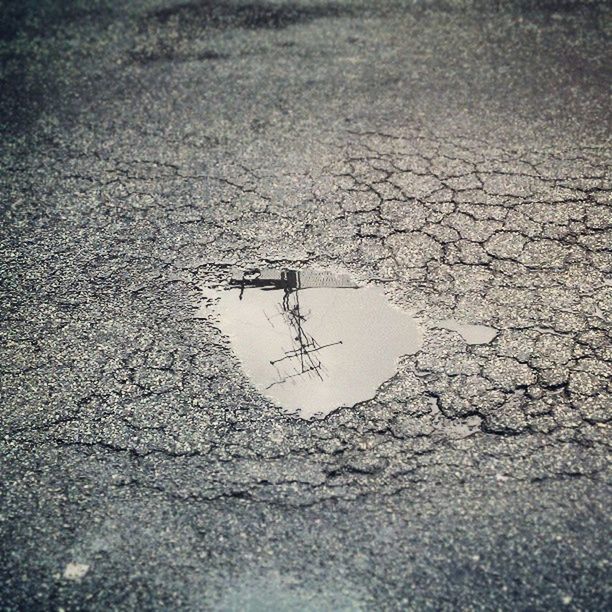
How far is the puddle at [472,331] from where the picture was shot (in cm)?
311

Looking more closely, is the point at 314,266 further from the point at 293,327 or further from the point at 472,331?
the point at 472,331

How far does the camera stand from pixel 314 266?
3.57 metres

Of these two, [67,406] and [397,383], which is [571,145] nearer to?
[397,383]

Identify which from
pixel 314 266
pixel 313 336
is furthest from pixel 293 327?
pixel 314 266

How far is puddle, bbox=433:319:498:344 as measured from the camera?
3.11m

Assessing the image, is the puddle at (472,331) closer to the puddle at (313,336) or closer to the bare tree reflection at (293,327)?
the puddle at (313,336)

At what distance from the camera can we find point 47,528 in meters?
2.49

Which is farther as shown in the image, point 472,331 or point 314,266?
point 314,266

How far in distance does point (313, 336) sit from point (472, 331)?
29.3 inches

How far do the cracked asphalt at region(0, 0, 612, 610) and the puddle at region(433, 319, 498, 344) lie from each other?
0.04 metres

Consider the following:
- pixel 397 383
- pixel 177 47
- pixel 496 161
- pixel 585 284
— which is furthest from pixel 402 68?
pixel 397 383

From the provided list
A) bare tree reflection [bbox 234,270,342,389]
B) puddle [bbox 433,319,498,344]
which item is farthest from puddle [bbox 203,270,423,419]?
puddle [bbox 433,319,498,344]

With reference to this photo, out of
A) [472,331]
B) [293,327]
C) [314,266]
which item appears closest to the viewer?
[472,331]

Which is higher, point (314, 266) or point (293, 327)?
point (314, 266)
